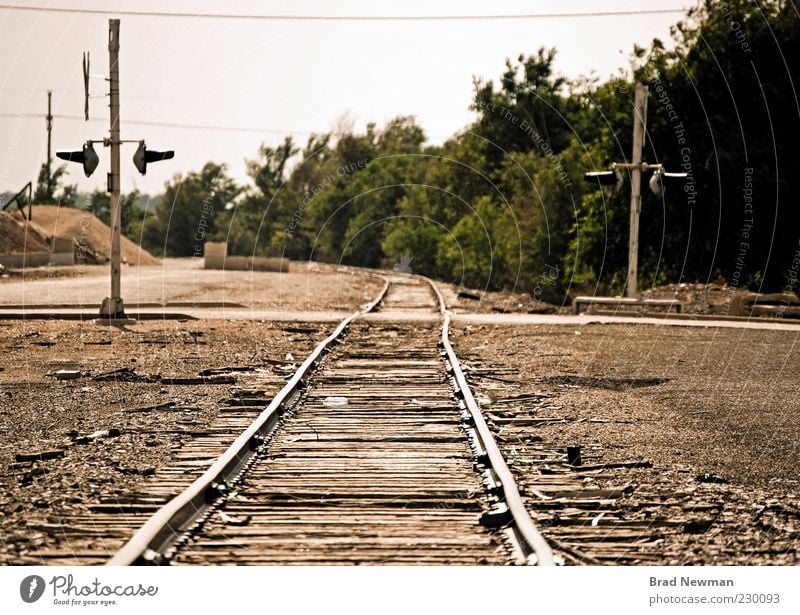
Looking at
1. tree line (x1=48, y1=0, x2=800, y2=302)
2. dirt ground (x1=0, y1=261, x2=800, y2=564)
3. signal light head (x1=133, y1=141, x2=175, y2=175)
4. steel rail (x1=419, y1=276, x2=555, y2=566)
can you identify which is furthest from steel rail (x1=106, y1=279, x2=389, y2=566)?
tree line (x1=48, y1=0, x2=800, y2=302)

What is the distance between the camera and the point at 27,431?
1033cm

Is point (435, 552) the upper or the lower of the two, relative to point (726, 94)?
lower

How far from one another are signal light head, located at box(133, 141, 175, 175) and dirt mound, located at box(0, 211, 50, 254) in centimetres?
3689

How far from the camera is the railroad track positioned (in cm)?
608

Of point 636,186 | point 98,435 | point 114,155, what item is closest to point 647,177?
point 636,186

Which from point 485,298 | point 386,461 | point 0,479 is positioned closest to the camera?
point 0,479

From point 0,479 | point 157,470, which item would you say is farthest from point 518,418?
point 0,479

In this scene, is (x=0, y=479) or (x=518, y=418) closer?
(x=0, y=479)

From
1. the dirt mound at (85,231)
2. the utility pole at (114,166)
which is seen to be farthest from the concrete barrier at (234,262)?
the utility pole at (114,166)

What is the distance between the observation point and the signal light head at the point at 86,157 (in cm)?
2261

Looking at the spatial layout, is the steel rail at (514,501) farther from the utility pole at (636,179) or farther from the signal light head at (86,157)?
the utility pole at (636,179)

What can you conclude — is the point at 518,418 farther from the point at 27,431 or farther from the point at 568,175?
the point at 568,175

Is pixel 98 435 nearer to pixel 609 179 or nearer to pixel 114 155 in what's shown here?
pixel 114 155
